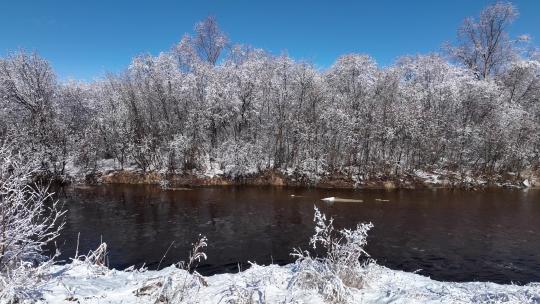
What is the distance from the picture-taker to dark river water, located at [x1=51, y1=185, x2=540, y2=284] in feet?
58.6

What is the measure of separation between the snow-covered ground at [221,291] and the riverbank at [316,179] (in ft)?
106

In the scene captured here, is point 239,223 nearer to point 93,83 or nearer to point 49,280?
point 49,280

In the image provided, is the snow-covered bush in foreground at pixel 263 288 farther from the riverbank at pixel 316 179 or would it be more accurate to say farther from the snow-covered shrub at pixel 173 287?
the riverbank at pixel 316 179

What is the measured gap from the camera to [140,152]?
146ft

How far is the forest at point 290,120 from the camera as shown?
44.4m

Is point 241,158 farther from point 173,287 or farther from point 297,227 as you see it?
point 173,287

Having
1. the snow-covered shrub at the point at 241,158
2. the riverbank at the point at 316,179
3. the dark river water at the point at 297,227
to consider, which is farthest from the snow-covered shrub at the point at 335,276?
the snow-covered shrub at the point at 241,158

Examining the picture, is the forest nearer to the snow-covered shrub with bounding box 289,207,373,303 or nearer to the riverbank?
the riverbank

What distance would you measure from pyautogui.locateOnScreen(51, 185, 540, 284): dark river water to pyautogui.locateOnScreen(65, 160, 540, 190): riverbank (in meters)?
4.05

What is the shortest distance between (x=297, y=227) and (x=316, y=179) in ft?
63.8

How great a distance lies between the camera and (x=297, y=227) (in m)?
24.1

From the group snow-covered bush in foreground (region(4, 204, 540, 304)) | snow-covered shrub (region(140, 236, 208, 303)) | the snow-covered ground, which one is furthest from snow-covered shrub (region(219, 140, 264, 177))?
snow-covered shrub (region(140, 236, 208, 303))

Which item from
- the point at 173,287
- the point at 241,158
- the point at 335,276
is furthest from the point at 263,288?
the point at 241,158

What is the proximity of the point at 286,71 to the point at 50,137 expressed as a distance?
89.6ft
